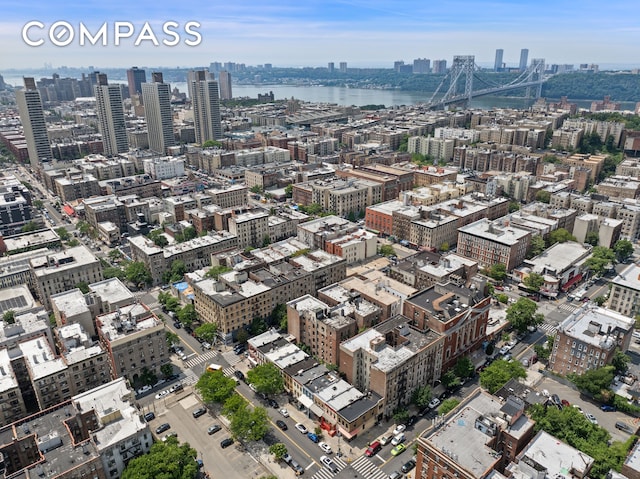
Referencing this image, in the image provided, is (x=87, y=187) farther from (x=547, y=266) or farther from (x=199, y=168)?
(x=547, y=266)

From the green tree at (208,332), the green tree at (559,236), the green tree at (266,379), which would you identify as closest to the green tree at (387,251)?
the green tree at (559,236)

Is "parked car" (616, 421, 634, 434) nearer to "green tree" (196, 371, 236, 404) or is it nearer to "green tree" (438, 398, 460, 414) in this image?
"green tree" (438, 398, 460, 414)

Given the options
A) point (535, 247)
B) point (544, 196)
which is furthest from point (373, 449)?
point (544, 196)

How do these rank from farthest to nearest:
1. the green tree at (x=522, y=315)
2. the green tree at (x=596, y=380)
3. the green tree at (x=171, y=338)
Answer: the green tree at (x=522, y=315), the green tree at (x=171, y=338), the green tree at (x=596, y=380)

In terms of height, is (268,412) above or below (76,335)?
below

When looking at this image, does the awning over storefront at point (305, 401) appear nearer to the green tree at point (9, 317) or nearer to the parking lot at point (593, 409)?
the parking lot at point (593, 409)

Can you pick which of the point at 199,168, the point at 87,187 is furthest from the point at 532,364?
the point at 199,168
